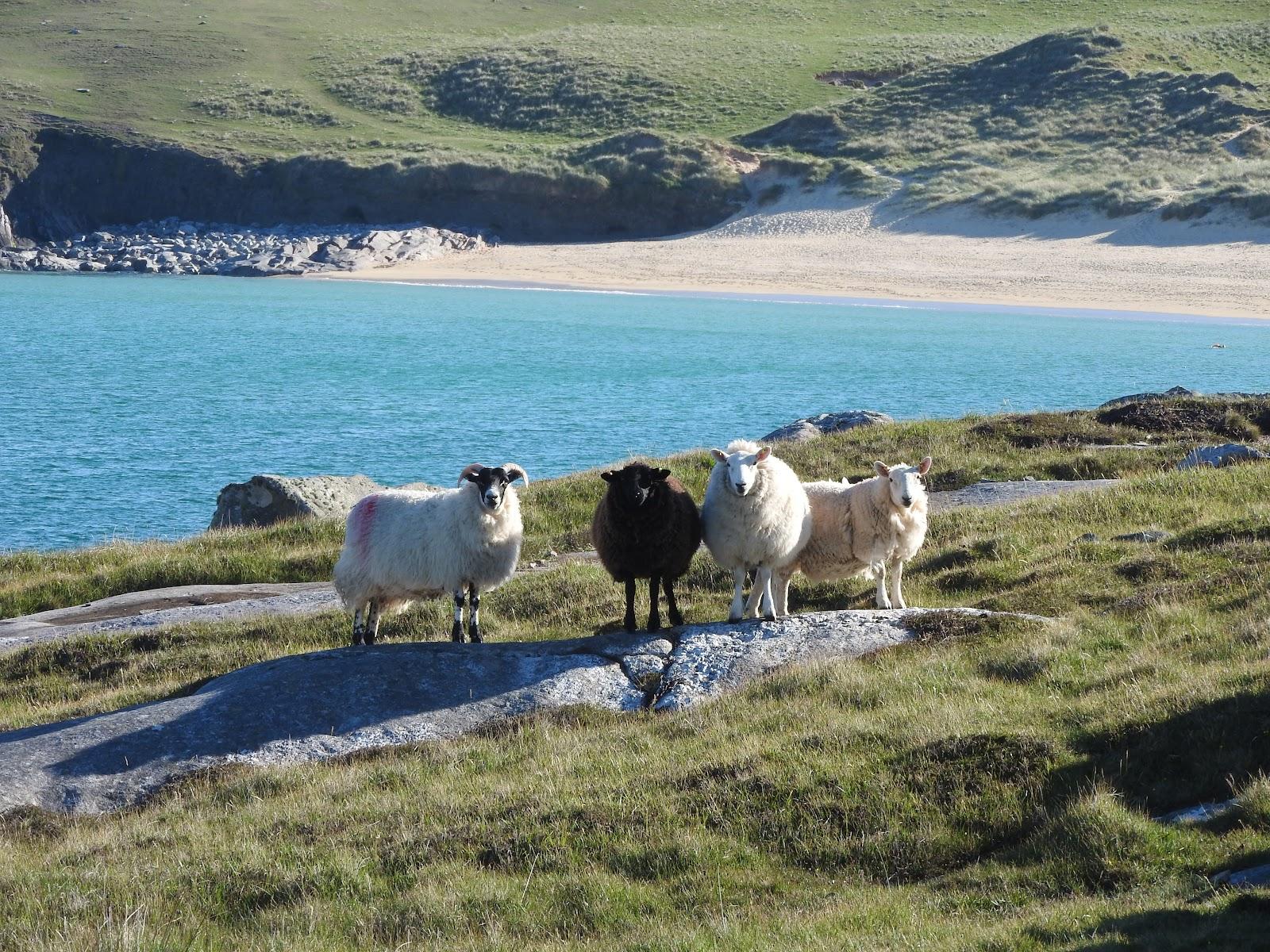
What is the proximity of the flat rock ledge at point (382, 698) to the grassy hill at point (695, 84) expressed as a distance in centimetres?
6891

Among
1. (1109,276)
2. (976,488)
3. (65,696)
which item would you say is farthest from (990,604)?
(1109,276)

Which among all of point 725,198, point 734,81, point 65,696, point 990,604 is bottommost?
point 65,696

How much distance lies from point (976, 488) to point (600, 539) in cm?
932

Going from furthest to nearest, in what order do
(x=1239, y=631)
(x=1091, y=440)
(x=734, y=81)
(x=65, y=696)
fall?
1. (x=734, y=81)
2. (x=1091, y=440)
3. (x=65, y=696)
4. (x=1239, y=631)

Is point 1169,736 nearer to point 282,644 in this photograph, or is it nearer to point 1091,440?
point 282,644

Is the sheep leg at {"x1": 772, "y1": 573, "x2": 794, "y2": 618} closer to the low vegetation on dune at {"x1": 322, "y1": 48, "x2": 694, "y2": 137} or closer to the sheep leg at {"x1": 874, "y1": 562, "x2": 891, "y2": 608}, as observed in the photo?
the sheep leg at {"x1": 874, "y1": 562, "x2": 891, "y2": 608}

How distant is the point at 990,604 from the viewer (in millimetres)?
13961

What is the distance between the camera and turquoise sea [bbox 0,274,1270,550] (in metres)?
39.5

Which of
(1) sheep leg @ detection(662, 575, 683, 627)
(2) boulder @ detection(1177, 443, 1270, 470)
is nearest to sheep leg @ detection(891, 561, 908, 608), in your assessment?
(1) sheep leg @ detection(662, 575, 683, 627)

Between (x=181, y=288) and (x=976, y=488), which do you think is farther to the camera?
(x=181, y=288)

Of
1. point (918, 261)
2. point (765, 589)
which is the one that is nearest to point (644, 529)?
point (765, 589)

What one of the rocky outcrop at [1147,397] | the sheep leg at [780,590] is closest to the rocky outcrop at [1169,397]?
the rocky outcrop at [1147,397]

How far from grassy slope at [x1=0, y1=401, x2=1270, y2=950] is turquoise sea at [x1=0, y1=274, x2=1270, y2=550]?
2174 centimetres

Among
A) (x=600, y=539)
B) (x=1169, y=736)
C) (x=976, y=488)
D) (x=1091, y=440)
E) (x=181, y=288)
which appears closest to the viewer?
(x=1169, y=736)
